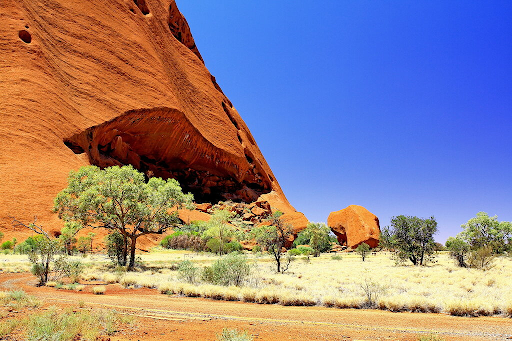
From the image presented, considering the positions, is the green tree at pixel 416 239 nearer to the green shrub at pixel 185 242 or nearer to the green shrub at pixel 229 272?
the green shrub at pixel 229 272

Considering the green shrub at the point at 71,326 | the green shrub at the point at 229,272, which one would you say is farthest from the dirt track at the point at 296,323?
the green shrub at the point at 229,272

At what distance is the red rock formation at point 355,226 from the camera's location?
46.5 meters

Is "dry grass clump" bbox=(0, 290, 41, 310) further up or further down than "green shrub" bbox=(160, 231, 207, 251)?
further up

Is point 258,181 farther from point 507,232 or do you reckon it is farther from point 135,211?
point 135,211

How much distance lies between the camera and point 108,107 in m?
42.2

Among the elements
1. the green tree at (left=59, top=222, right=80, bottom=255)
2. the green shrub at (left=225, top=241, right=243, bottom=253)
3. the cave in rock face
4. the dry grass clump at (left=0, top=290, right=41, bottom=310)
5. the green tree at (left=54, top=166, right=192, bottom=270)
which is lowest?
the green shrub at (left=225, top=241, right=243, bottom=253)

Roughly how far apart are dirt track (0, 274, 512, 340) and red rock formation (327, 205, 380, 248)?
3954 centimetres

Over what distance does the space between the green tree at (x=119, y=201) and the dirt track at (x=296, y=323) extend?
10.4 metres

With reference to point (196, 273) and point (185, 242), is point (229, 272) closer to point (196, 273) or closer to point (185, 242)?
point (196, 273)

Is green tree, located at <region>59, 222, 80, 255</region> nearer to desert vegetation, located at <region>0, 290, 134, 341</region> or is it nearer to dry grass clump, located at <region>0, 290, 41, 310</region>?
dry grass clump, located at <region>0, 290, 41, 310</region>

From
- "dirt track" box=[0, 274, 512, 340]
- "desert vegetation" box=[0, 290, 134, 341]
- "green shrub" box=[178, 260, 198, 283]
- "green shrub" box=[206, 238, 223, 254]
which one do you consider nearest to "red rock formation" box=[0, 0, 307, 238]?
"green shrub" box=[206, 238, 223, 254]

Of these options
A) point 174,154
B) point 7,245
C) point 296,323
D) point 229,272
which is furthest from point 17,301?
point 174,154

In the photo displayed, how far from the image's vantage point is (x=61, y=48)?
41.9 meters

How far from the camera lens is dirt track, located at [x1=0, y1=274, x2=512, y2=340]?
6.16 metres
